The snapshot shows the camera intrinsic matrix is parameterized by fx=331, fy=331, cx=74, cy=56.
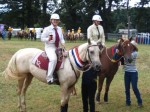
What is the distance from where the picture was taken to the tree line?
5469cm

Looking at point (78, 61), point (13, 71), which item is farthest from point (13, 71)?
point (78, 61)

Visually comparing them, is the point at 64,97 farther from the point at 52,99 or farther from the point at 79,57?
the point at 52,99

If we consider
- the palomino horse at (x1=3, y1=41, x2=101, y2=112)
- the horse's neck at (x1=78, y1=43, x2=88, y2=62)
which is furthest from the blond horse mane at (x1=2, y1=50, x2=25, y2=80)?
the horse's neck at (x1=78, y1=43, x2=88, y2=62)

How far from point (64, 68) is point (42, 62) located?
672 millimetres

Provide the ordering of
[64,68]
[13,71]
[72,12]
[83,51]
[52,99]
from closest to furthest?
[83,51] < [64,68] < [13,71] < [52,99] < [72,12]

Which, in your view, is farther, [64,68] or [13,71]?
[13,71]

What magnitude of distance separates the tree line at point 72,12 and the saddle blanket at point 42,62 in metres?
46.0

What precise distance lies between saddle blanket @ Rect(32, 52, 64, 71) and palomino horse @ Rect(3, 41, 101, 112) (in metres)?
0.08

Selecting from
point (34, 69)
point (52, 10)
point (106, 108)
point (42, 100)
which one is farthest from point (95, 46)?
point (52, 10)

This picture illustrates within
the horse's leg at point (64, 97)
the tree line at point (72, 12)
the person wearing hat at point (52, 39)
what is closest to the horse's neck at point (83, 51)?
the person wearing hat at point (52, 39)

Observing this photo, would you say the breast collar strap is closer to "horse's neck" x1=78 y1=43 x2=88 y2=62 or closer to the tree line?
"horse's neck" x1=78 y1=43 x2=88 y2=62

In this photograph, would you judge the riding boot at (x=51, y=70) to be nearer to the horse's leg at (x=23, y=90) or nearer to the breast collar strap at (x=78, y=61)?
the breast collar strap at (x=78, y=61)

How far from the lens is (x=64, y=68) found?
752cm

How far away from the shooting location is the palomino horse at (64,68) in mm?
7031
